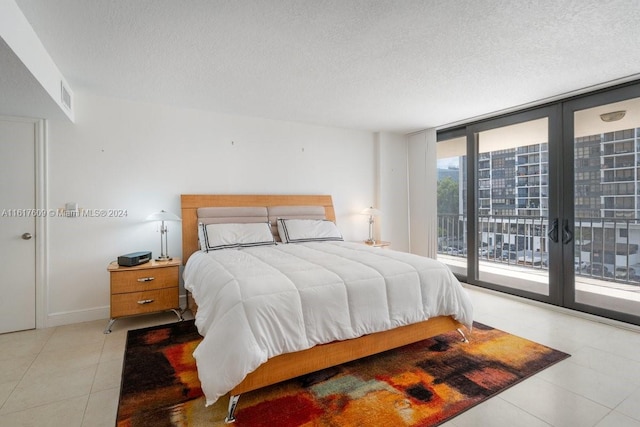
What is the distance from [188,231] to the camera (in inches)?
152

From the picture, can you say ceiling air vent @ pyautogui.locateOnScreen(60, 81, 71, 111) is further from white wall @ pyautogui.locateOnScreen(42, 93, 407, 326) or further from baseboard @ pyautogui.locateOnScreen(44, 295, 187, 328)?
baseboard @ pyautogui.locateOnScreen(44, 295, 187, 328)

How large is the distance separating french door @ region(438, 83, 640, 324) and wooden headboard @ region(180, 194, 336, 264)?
7.79 ft

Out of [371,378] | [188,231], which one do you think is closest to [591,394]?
[371,378]

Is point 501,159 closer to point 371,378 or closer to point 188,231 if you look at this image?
point 371,378

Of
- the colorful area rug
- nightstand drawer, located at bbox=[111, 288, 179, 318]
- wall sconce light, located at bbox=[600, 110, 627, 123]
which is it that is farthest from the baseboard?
wall sconce light, located at bbox=[600, 110, 627, 123]

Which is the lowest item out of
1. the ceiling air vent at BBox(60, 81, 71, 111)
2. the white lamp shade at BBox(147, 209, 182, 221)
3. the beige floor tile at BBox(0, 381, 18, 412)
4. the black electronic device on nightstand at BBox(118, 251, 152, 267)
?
the beige floor tile at BBox(0, 381, 18, 412)

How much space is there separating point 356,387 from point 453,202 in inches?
182

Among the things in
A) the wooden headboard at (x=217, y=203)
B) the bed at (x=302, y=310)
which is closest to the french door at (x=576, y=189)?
the bed at (x=302, y=310)

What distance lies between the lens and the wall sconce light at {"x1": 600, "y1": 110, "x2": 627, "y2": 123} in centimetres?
338

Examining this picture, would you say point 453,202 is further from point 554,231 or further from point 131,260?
point 131,260

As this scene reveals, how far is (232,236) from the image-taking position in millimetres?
3705

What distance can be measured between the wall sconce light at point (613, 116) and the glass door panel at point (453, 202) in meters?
1.93

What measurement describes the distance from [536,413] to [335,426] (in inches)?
47.1

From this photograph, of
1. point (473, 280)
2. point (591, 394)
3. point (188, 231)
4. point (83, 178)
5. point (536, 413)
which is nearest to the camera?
point (536, 413)
